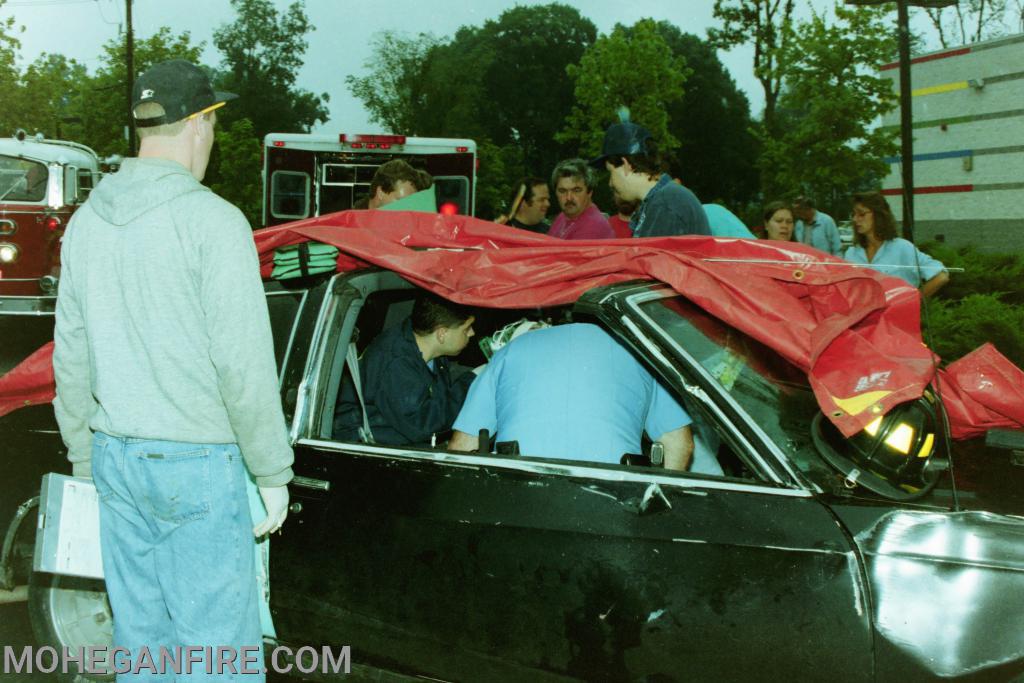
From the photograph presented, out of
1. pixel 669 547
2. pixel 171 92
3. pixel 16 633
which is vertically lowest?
pixel 16 633

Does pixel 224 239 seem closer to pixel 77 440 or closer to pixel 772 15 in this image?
pixel 77 440

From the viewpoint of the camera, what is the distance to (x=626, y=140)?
4.91 m

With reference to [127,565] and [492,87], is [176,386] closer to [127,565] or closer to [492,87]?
[127,565]

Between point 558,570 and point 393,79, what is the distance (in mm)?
53425

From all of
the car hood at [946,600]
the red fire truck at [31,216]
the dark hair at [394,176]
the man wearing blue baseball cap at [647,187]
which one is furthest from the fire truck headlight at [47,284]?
the car hood at [946,600]

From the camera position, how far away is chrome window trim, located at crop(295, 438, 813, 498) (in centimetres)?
253

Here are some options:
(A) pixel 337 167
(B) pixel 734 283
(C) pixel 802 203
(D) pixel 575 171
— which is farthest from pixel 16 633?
(A) pixel 337 167

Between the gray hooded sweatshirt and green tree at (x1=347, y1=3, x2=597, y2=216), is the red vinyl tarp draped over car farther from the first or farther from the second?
green tree at (x1=347, y1=3, x2=597, y2=216)

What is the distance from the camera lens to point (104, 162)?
53.2 feet

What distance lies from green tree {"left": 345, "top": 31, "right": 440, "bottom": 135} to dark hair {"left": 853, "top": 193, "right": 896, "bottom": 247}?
47941 mm

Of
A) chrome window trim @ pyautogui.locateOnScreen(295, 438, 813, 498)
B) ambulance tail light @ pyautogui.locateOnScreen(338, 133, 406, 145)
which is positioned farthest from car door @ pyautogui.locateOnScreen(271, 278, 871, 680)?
ambulance tail light @ pyautogui.locateOnScreen(338, 133, 406, 145)

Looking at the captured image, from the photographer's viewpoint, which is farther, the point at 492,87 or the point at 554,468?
the point at 492,87

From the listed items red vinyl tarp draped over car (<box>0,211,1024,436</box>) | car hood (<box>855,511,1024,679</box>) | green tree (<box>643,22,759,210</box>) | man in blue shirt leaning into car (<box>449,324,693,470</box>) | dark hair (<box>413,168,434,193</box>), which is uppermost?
green tree (<box>643,22,759,210</box>)

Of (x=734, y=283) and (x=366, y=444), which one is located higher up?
(x=734, y=283)
